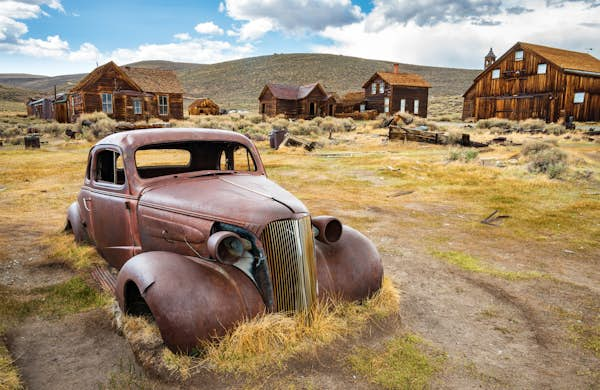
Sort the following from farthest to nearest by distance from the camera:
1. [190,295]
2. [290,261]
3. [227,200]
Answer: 1. [227,200]
2. [290,261]
3. [190,295]

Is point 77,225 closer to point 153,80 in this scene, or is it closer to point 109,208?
point 109,208

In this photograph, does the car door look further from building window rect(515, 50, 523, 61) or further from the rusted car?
building window rect(515, 50, 523, 61)

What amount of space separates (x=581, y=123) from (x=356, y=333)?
38.0m

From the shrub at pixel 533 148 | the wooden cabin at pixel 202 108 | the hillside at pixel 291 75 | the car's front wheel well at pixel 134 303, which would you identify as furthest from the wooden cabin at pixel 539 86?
the hillside at pixel 291 75

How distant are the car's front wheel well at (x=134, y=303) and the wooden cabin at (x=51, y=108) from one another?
125 feet

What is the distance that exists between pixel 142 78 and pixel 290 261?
36.8m

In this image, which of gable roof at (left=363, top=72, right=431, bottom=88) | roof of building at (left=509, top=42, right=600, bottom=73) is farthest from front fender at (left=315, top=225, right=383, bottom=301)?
gable roof at (left=363, top=72, right=431, bottom=88)

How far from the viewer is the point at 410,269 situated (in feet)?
17.4

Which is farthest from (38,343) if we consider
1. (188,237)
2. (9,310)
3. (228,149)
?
(228,149)

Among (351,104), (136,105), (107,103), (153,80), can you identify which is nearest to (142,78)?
(153,80)

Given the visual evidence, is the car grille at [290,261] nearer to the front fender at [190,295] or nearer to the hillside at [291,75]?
the front fender at [190,295]

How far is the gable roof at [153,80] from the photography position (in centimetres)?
3488

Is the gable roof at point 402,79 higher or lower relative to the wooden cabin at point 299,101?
higher

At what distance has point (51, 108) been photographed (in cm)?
4200
